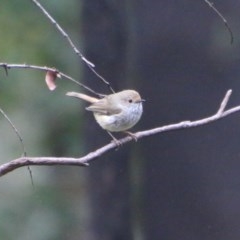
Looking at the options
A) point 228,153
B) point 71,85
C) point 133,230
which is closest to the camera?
point 228,153

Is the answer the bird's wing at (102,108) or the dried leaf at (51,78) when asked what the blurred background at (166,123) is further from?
the dried leaf at (51,78)

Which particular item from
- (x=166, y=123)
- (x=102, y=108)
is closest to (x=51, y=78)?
(x=102, y=108)

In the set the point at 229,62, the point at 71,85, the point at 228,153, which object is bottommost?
the point at 228,153

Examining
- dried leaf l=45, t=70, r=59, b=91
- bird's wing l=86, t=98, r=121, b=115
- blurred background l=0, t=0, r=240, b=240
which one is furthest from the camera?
blurred background l=0, t=0, r=240, b=240

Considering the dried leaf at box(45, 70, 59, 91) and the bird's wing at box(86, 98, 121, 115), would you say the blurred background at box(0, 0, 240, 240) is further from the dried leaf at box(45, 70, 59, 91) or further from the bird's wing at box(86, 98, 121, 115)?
the dried leaf at box(45, 70, 59, 91)

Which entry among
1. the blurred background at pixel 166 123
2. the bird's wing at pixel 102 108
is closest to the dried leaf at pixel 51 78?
the bird's wing at pixel 102 108

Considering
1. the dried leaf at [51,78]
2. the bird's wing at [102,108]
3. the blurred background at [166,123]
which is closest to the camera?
the dried leaf at [51,78]

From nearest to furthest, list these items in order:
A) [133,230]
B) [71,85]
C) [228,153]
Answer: [228,153] < [133,230] < [71,85]

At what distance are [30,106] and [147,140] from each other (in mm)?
2928

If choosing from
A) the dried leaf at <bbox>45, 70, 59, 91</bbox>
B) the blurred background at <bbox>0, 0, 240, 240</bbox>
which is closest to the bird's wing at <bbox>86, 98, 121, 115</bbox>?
the blurred background at <bbox>0, 0, 240, 240</bbox>

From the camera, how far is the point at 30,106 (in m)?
10.4

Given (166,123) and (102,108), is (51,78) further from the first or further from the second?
(166,123)

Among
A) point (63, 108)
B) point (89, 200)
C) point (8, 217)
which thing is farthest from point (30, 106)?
point (89, 200)

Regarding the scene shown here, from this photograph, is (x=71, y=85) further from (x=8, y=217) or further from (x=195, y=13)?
(x=195, y=13)
